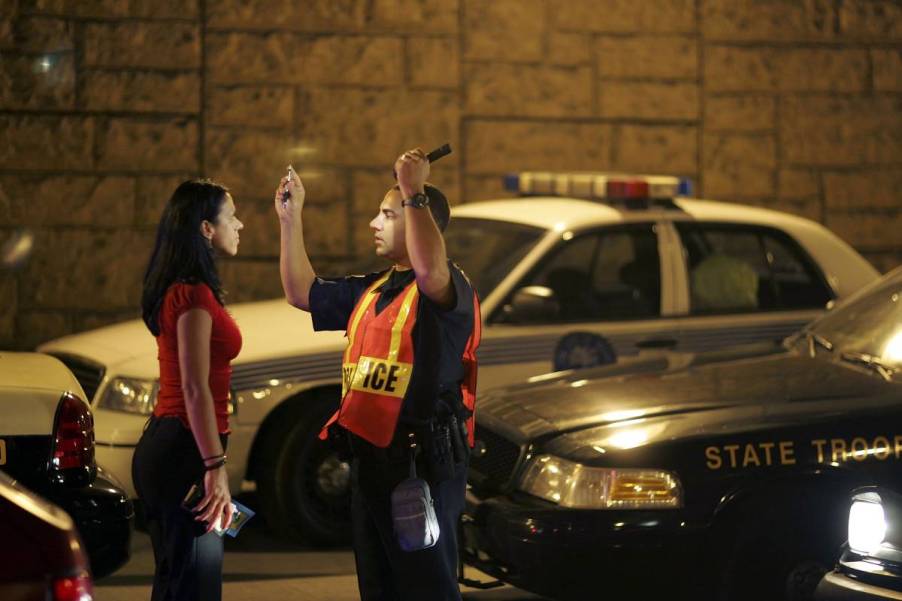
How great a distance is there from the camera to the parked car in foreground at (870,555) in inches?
209

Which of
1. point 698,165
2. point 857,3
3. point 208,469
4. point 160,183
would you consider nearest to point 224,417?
point 208,469

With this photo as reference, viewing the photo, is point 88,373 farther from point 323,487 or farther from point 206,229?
point 206,229

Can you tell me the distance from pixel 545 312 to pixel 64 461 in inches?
116

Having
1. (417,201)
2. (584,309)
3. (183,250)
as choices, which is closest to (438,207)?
(417,201)

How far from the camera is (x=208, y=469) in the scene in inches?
204

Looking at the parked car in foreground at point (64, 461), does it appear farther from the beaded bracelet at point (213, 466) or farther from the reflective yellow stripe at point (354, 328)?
the reflective yellow stripe at point (354, 328)

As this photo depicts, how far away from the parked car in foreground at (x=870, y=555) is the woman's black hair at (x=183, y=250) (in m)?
2.05

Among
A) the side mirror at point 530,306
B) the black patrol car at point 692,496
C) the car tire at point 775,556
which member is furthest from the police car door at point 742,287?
the car tire at point 775,556

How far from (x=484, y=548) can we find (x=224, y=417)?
4.36 ft

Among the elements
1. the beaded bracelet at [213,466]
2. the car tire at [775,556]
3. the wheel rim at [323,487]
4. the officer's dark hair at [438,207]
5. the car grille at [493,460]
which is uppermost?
the officer's dark hair at [438,207]

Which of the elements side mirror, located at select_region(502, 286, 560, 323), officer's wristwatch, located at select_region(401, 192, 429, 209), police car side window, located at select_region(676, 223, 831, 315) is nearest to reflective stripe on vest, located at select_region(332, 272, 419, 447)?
officer's wristwatch, located at select_region(401, 192, 429, 209)

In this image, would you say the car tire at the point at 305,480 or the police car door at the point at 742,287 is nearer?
the car tire at the point at 305,480

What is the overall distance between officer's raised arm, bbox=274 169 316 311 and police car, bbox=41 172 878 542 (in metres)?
2.40

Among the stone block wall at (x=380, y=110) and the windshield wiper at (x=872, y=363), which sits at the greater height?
the stone block wall at (x=380, y=110)
